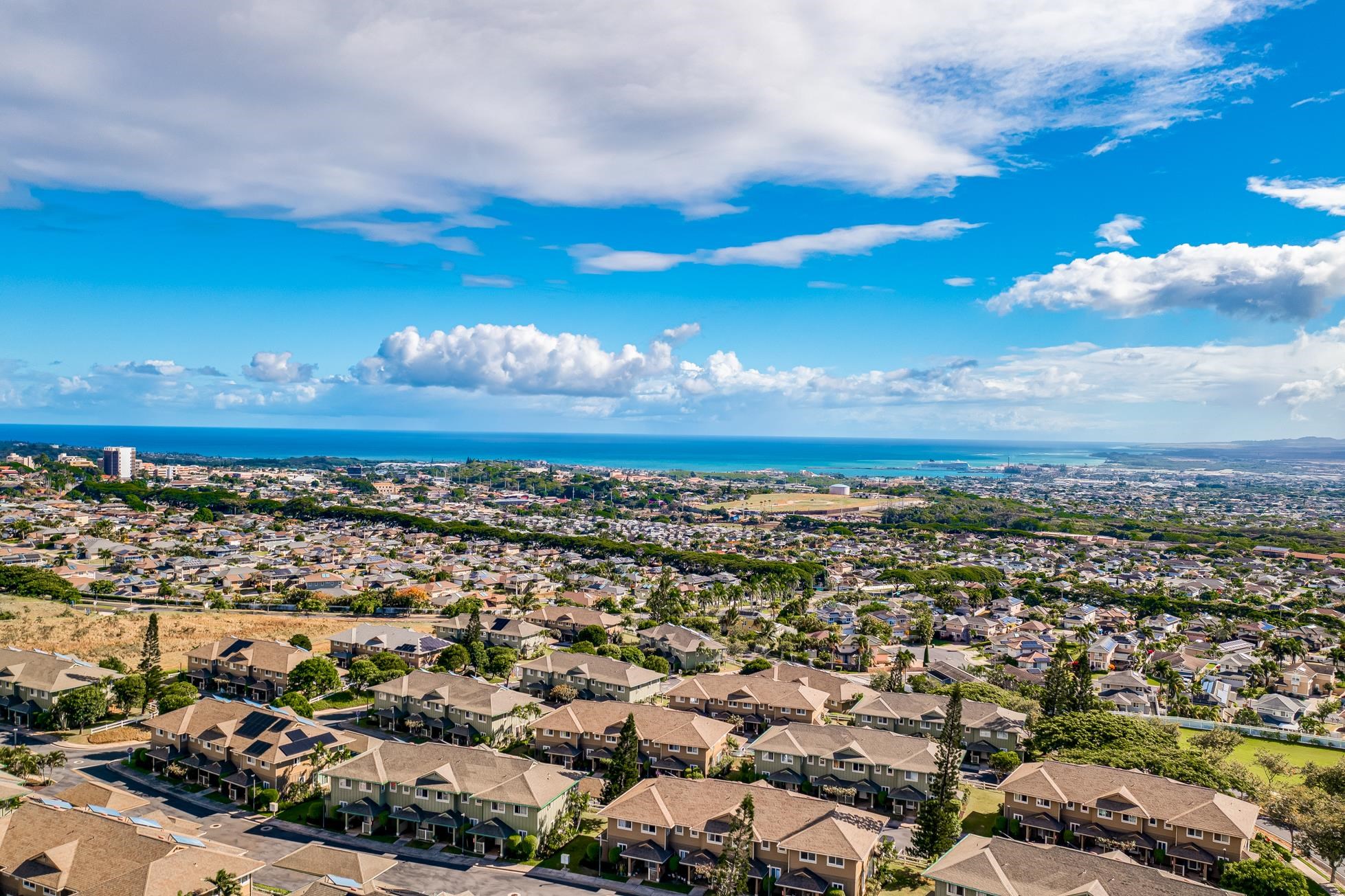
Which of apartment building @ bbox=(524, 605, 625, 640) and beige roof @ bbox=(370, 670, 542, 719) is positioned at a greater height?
beige roof @ bbox=(370, 670, 542, 719)

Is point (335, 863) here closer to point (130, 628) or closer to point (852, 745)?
point (852, 745)

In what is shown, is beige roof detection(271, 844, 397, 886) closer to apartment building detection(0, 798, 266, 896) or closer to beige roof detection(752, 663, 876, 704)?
apartment building detection(0, 798, 266, 896)

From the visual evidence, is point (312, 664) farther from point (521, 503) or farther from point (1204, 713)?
point (521, 503)

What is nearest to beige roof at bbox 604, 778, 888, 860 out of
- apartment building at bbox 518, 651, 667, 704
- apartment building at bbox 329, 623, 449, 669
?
apartment building at bbox 518, 651, 667, 704

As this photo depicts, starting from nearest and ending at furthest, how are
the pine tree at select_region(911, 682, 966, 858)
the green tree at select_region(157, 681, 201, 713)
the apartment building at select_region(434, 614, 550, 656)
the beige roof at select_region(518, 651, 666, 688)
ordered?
the pine tree at select_region(911, 682, 966, 858) → the green tree at select_region(157, 681, 201, 713) → the beige roof at select_region(518, 651, 666, 688) → the apartment building at select_region(434, 614, 550, 656)

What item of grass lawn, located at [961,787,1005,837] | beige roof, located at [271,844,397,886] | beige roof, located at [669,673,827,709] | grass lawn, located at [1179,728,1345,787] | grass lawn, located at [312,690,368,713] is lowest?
grass lawn, located at [312,690,368,713]

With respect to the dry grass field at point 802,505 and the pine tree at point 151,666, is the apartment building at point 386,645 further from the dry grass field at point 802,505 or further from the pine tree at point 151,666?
the dry grass field at point 802,505

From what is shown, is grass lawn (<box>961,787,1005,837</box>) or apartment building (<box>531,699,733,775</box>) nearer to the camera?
grass lawn (<box>961,787,1005,837</box>)
